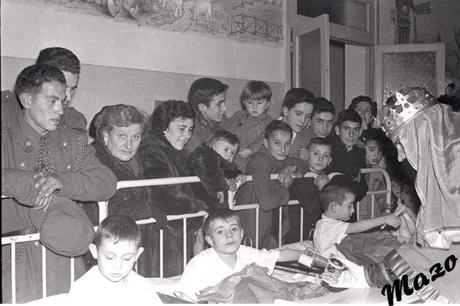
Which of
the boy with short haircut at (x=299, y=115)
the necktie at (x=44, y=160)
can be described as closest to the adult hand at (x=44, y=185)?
the necktie at (x=44, y=160)

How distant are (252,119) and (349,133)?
686 mm

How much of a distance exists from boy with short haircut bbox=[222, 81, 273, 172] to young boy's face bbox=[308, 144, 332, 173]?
12.3 inches

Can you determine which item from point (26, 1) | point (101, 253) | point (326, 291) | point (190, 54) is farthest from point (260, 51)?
point (101, 253)

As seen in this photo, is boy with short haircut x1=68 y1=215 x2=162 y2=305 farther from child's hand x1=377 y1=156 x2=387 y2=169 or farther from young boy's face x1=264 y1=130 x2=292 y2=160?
child's hand x1=377 y1=156 x2=387 y2=169

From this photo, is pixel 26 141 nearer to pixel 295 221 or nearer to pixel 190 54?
pixel 295 221

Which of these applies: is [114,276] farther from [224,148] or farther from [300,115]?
[300,115]

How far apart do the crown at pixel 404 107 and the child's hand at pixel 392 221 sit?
714 millimetres

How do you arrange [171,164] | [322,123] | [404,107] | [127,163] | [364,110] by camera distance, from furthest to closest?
[364,110] < [322,123] < [171,164] < [127,163] < [404,107]

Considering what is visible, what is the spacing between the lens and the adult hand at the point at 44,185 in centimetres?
147

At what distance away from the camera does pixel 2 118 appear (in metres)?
1.58

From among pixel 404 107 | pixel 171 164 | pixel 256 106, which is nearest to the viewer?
pixel 404 107

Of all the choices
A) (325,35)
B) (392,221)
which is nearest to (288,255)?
(392,221)

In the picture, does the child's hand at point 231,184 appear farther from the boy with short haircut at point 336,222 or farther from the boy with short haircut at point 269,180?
the boy with short haircut at point 336,222

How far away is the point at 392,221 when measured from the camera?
235cm
